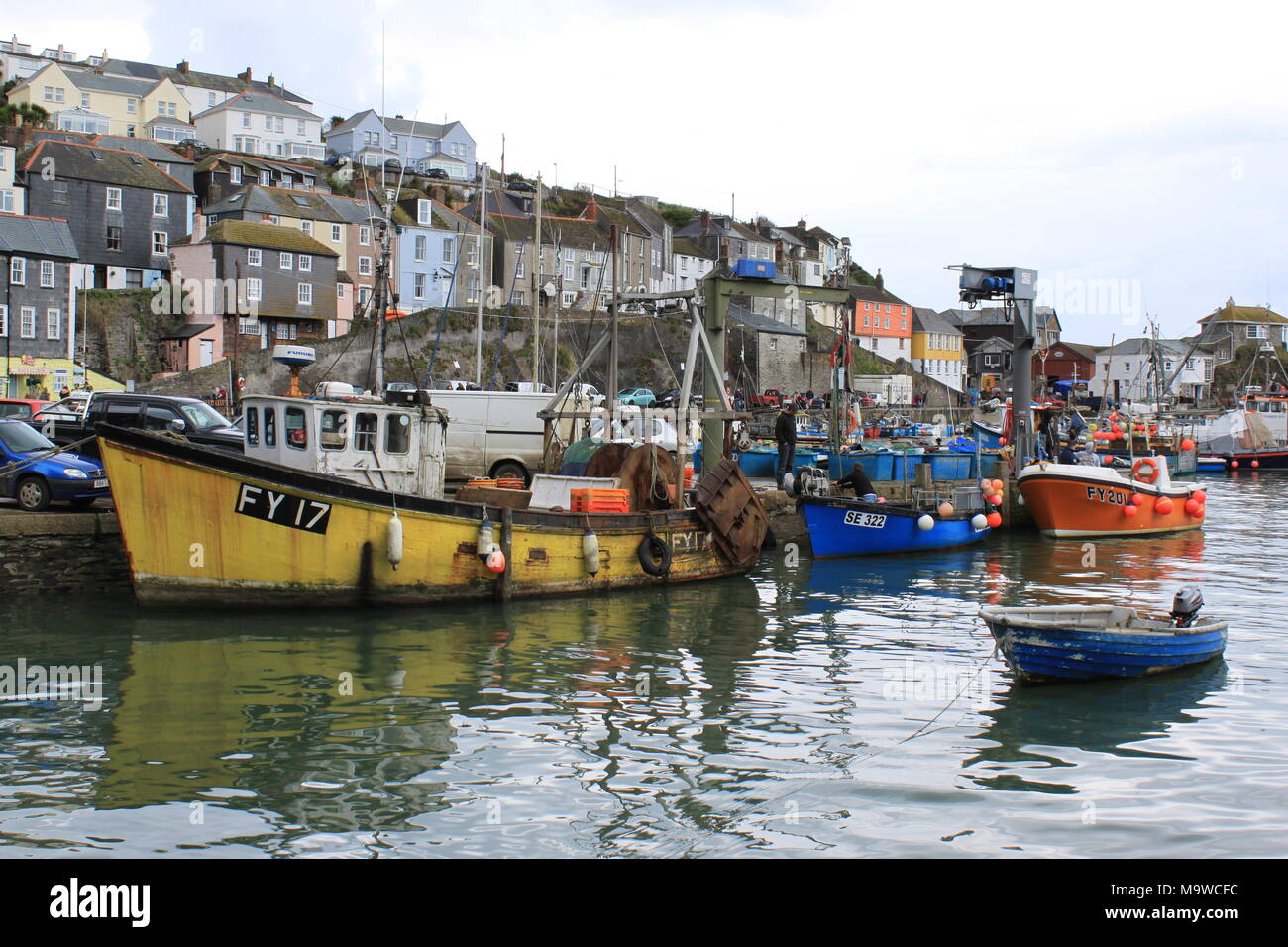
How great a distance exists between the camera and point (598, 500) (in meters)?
19.0

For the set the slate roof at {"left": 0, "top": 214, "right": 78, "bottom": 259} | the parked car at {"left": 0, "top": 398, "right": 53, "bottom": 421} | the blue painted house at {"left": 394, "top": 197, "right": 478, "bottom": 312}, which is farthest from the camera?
the blue painted house at {"left": 394, "top": 197, "right": 478, "bottom": 312}

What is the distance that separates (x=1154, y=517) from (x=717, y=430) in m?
13.1

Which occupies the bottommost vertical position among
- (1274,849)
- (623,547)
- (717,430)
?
(1274,849)

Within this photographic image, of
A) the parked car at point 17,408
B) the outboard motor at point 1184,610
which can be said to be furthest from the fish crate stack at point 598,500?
the parked car at point 17,408

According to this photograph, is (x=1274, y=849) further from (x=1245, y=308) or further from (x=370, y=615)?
(x=1245, y=308)

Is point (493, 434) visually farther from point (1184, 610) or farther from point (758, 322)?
point (758, 322)

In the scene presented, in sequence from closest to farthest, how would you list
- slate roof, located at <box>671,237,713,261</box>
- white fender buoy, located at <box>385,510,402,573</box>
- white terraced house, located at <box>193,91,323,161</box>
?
white fender buoy, located at <box>385,510,402,573</box>
white terraced house, located at <box>193,91,323,161</box>
slate roof, located at <box>671,237,713,261</box>

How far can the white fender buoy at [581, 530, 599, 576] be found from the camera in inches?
713

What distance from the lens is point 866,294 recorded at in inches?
3745

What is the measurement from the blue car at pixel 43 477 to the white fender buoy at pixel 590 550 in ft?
24.7

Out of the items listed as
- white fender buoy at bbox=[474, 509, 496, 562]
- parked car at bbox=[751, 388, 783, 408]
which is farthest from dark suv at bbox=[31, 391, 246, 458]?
parked car at bbox=[751, 388, 783, 408]

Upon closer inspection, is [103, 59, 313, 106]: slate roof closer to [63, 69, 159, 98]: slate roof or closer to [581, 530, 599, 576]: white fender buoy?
[63, 69, 159, 98]: slate roof

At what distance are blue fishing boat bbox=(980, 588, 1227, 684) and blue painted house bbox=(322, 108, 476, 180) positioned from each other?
88.8 metres

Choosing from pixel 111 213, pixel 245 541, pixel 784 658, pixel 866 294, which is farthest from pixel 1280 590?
pixel 866 294
